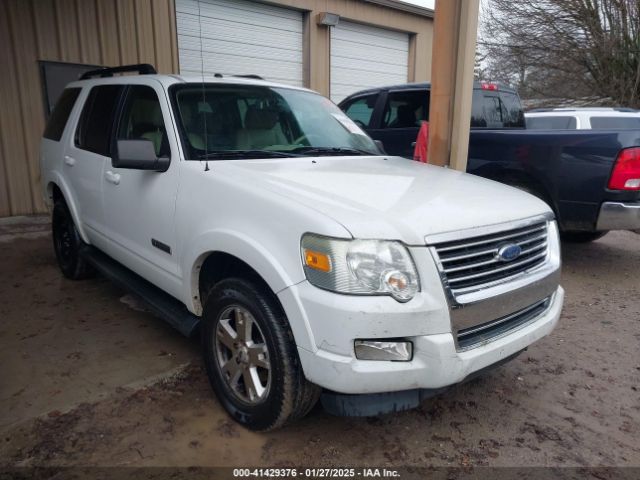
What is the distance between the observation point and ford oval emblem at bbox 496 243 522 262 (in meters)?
2.47

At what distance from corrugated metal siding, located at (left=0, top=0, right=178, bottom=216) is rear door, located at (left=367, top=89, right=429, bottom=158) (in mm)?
4483

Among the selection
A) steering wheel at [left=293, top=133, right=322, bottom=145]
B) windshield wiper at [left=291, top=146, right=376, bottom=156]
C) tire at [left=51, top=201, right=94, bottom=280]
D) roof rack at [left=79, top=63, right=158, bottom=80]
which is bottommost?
tire at [left=51, top=201, right=94, bottom=280]

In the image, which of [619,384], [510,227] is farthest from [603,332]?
[510,227]

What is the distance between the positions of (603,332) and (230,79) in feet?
11.9

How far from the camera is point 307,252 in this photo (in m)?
2.23

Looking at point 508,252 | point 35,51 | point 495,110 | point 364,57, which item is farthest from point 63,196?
point 364,57

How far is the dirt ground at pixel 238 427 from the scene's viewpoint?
256 centimetres

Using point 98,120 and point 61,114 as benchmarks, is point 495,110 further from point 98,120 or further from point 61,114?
point 61,114

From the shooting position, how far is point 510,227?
8.41 ft

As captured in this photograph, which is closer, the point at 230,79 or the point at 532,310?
the point at 532,310

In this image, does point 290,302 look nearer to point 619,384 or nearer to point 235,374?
point 235,374

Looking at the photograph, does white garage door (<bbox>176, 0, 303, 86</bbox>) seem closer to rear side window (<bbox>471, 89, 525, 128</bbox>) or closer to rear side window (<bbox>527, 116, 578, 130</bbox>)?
rear side window (<bbox>527, 116, 578, 130</bbox>)

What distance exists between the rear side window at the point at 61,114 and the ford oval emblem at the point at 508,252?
4179 mm

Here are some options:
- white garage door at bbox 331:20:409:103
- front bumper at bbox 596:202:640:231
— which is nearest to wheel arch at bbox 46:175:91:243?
front bumper at bbox 596:202:640:231
